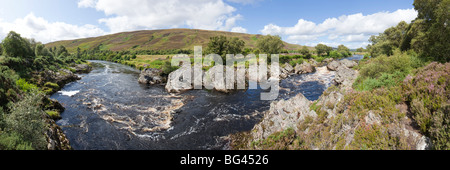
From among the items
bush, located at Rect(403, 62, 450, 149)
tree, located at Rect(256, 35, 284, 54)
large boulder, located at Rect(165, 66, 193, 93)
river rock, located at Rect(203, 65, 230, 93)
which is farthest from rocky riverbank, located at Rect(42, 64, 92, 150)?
tree, located at Rect(256, 35, 284, 54)

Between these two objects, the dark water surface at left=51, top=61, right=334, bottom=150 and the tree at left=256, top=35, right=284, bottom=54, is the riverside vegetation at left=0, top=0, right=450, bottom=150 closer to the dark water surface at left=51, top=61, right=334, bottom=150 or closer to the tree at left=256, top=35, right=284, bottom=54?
the dark water surface at left=51, top=61, right=334, bottom=150

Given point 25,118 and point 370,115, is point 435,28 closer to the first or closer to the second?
point 370,115

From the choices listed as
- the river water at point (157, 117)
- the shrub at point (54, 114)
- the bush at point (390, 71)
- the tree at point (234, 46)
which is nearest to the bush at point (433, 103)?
the bush at point (390, 71)

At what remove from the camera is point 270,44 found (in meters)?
70.8

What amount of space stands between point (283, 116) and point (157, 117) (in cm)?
1787

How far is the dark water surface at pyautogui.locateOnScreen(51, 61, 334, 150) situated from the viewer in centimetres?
1880

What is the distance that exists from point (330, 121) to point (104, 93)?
139ft

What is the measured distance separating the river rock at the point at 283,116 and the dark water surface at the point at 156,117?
3.83 meters

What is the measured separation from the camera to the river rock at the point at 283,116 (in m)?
16.0

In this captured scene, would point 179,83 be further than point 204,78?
No

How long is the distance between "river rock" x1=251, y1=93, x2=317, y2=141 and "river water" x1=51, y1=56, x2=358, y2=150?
3885mm

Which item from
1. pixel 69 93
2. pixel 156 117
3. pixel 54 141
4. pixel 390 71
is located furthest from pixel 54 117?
pixel 390 71

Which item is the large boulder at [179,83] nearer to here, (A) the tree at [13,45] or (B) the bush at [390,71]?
(B) the bush at [390,71]

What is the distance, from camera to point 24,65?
38.3 meters
